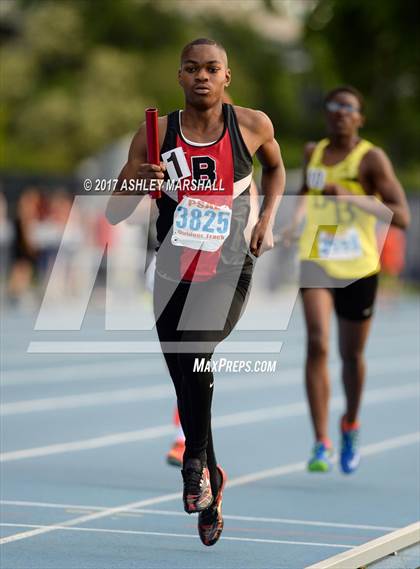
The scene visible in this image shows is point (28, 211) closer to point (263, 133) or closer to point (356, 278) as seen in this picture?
point (356, 278)

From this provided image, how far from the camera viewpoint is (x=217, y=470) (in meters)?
6.73

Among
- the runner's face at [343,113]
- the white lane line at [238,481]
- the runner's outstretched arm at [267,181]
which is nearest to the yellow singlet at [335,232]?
the runner's face at [343,113]

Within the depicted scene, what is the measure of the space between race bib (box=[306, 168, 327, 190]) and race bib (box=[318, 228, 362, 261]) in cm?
32

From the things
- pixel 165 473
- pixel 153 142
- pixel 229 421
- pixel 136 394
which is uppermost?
pixel 153 142

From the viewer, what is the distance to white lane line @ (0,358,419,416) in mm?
13164

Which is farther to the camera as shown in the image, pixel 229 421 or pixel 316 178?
pixel 229 421

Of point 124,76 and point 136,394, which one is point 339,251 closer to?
point 136,394

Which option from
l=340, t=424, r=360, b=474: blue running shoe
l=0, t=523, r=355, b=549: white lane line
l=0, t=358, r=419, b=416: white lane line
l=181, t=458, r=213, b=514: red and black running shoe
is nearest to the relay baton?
l=181, t=458, r=213, b=514: red and black running shoe

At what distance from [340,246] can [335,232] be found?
0.33 ft

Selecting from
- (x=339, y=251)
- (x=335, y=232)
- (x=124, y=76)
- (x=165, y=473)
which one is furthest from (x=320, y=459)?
(x=124, y=76)

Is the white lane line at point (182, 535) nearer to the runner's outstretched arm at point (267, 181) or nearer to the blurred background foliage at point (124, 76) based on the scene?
the runner's outstretched arm at point (267, 181)

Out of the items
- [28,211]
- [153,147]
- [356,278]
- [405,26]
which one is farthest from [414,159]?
[153,147]

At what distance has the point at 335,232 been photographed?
31.7 feet

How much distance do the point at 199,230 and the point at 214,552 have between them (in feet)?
5.23
